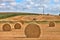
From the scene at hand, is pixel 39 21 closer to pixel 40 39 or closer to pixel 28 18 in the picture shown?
pixel 28 18

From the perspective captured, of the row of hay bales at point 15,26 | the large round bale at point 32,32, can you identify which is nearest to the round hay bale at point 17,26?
the row of hay bales at point 15,26

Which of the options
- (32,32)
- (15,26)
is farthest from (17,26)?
(32,32)

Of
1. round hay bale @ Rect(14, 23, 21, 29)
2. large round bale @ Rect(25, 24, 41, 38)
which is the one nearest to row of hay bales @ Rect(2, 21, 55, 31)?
round hay bale @ Rect(14, 23, 21, 29)

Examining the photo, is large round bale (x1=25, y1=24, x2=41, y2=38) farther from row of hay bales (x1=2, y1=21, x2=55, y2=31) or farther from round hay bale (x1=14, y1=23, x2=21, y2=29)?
round hay bale (x1=14, y1=23, x2=21, y2=29)

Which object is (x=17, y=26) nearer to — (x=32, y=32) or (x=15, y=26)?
(x=15, y=26)

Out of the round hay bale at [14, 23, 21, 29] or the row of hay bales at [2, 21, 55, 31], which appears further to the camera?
the round hay bale at [14, 23, 21, 29]

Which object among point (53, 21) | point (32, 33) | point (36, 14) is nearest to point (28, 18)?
point (36, 14)

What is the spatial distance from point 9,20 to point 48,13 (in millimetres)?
2043

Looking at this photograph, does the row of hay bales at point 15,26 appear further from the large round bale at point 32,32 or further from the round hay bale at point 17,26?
the large round bale at point 32,32

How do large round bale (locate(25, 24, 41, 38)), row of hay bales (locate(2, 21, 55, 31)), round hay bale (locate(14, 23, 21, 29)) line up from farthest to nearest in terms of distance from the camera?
round hay bale (locate(14, 23, 21, 29)) < row of hay bales (locate(2, 21, 55, 31)) < large round bale (locate(25, 24, 41, 38))

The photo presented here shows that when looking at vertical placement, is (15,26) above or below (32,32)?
above

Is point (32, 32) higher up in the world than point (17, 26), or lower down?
lower down

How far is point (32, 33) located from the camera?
8000 millimetres

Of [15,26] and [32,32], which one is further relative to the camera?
[15,26]
